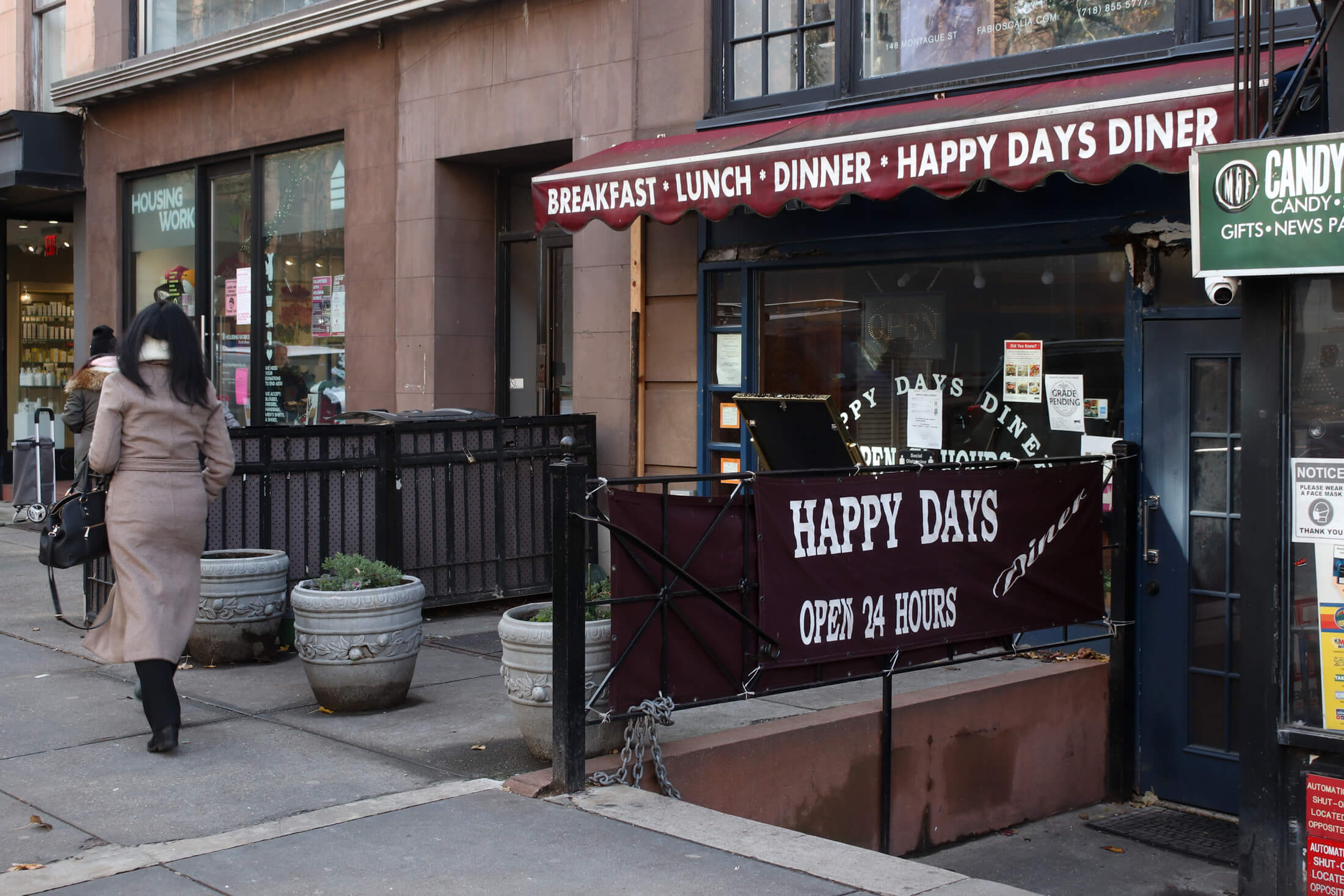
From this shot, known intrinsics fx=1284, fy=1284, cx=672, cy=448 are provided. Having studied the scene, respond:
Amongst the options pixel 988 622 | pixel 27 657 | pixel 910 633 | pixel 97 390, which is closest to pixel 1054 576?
pixel 988 622

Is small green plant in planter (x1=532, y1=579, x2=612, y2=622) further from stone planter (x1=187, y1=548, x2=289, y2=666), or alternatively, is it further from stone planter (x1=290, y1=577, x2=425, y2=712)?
stone planter (x1=187, y1=548, x2=289, y2=666)

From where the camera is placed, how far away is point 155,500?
19.8 ft

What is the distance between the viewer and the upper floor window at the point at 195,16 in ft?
44.8

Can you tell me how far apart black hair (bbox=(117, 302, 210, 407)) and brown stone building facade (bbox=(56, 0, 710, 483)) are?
4.27 meters

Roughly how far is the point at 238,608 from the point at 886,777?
12.7ft

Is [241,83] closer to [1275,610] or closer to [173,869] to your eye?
[173,869]

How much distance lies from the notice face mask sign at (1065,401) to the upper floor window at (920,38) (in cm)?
187

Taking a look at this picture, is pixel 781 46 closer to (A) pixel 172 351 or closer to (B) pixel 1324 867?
(A) pixel 172 351

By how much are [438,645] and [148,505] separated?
9.58 feet

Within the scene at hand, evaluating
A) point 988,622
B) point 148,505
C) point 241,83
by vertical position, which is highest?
point 241,83

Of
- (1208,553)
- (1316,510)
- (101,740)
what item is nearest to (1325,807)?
(1316,510)

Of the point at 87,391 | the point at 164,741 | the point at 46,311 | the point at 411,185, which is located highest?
the point at 411,185

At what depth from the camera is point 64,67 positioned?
16.5 m

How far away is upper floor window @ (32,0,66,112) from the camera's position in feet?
55.2
